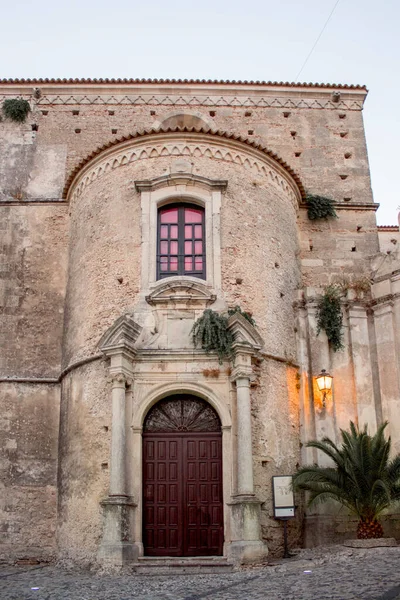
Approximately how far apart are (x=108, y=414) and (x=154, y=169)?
5753mm

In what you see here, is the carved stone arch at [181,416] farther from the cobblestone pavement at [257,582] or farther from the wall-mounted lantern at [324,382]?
the cobblestone pavement at [257,582]

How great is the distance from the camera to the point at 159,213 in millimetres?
15789

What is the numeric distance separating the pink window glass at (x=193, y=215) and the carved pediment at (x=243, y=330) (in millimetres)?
2693

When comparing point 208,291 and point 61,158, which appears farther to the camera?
point 61,158

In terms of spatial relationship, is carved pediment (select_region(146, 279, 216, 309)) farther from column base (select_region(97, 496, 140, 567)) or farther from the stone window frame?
column base (select_region(97, 496, 140, 567))

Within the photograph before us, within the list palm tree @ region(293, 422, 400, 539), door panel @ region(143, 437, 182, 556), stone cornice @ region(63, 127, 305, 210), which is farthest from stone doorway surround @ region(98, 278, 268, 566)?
stone cornice @ region(63, 127, 305, 210)

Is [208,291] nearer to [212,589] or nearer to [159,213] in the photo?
[159,213]

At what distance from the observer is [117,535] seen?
41.6 feet

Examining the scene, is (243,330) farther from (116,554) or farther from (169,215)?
(116,554)

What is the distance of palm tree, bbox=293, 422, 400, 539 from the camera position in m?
13.2

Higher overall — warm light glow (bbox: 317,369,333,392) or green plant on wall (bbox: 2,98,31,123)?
green plant on wall (bbox: 2,98,31,123)

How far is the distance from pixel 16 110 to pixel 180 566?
1367 cm

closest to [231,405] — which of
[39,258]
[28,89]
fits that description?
[39,258]

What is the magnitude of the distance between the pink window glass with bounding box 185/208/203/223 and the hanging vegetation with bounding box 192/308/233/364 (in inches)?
97.5
